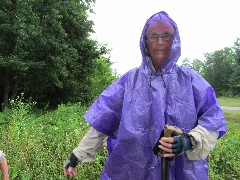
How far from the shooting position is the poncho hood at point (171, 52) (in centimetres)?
210

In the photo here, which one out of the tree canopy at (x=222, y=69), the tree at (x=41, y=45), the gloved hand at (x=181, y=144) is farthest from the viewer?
the tree canopy at (x=222, y=69)

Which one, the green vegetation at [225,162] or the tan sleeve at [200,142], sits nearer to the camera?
the tan sleeve at [200,142]

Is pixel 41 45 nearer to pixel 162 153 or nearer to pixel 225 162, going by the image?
pixel 225 162

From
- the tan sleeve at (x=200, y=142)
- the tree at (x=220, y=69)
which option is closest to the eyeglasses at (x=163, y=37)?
the tan sleeve at (x=200, y=142)

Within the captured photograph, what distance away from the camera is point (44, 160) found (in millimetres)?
3824

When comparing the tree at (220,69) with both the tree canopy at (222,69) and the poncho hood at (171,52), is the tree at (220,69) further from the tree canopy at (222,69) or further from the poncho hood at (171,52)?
the poncho hood at (171,52)

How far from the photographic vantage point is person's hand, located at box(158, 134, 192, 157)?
180 cm

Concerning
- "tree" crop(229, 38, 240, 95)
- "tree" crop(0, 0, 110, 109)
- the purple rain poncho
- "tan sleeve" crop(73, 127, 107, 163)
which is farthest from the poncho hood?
"tree" crop(229, 38, 240, 95)

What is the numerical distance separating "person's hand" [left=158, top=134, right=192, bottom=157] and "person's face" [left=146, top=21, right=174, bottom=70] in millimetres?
522

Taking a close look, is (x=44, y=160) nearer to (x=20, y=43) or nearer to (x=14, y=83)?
(x=20, y=43)

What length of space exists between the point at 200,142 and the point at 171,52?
0.58 metres

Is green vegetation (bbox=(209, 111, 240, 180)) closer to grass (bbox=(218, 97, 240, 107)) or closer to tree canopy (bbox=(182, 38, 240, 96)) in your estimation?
grass (bbox=(218, 97, 240, 107))

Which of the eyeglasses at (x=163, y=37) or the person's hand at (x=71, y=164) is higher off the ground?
the eyeglasses at (x=163, y=37)

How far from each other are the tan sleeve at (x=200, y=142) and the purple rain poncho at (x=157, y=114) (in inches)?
1.3
